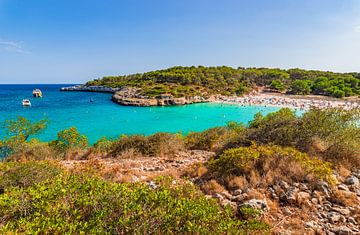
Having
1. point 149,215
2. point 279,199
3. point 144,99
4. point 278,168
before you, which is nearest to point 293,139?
point 278,168

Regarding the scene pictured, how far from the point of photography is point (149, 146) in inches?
433

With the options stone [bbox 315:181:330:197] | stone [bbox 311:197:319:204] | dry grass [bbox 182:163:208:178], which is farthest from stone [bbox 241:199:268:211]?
dry grass [bbox 182:163:208:178]

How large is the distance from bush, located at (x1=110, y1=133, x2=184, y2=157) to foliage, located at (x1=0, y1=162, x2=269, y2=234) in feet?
21.6

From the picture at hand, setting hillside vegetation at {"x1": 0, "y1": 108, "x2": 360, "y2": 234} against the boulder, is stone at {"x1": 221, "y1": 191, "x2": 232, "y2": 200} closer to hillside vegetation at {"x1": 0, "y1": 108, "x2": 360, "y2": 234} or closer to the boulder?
hillside vegetation at {"x1": 0, "y1": 108, "x2": 360, "y2": 234}

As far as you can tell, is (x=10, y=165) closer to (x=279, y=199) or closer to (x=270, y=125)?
(x=279, y=199)

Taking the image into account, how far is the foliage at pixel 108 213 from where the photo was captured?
10.4 ft

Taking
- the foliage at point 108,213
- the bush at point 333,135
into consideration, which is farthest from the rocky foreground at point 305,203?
the bush at point 333,135

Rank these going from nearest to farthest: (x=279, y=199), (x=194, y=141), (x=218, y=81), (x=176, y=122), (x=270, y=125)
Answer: (x=279, y=199)
(x=270, y=125)
(x=194, y=141)
(x=176, y=122)
(x=218, y=81)

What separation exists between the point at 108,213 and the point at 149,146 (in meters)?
7.54

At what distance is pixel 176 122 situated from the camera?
126 feet

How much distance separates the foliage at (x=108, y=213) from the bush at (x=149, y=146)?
6.57 meters

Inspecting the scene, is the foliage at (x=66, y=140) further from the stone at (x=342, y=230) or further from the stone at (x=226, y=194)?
the stone at (x=342, y=230)

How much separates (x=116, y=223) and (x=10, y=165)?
490 centimetres

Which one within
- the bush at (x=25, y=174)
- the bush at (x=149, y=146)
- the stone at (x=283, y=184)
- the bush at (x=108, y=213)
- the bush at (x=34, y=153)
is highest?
the bush at (x=108, y=213)
